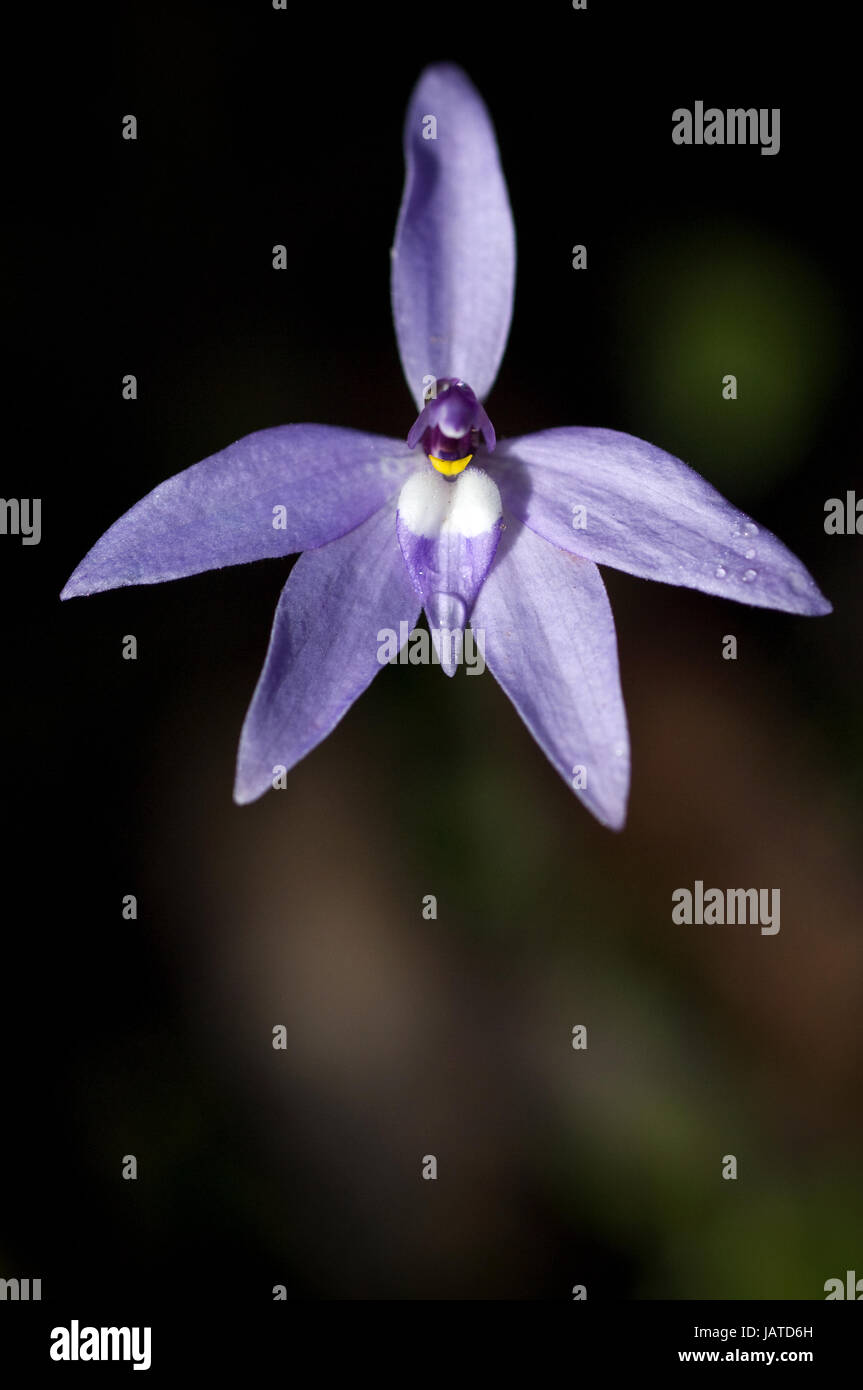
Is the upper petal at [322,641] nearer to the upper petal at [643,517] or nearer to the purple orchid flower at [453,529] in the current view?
the purple orchid flower at [453,529]

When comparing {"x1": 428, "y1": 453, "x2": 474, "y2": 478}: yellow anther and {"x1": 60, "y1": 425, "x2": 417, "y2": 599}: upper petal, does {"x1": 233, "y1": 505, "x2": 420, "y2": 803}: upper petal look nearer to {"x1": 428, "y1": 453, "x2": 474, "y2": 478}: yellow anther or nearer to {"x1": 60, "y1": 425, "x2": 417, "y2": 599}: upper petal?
{"x1": 60, "y1": 425, "x2": 417, "y2": 599}: upper petal

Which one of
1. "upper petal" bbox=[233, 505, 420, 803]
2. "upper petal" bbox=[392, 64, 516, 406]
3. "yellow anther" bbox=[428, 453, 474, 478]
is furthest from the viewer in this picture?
"yellow anther" bbox=[428, 453, 474, 478]

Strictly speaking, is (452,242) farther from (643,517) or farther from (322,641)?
(322,641)

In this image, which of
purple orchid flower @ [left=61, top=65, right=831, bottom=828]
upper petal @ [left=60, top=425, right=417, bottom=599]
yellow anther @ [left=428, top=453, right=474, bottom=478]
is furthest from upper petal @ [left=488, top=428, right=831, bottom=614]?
upper petal @ [left=60, top=425, right=417, bottom=599]

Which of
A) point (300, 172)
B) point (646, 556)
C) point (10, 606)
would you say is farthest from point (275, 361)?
point (646, 556)

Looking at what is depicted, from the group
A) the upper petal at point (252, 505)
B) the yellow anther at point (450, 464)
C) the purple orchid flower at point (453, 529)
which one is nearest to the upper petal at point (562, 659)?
the purple orchid flower at point (453, 529)
